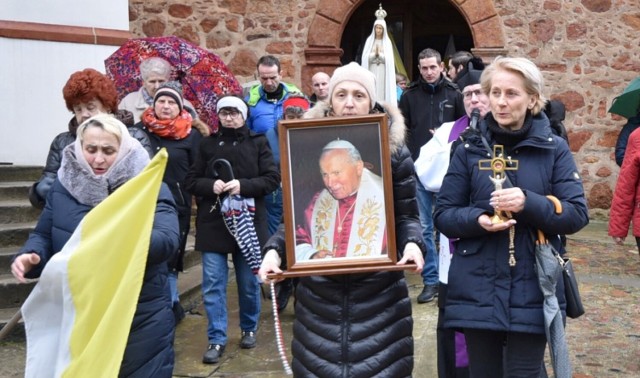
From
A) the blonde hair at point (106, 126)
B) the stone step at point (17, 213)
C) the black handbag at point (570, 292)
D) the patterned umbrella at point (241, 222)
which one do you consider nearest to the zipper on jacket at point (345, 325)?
the black handbag at point (570, 292)

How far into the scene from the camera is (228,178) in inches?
231

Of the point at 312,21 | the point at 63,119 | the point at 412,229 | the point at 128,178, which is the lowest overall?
the point at 412,229

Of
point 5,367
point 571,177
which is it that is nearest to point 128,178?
point 571,177

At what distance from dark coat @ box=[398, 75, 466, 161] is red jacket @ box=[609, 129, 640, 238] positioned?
75.0 inches

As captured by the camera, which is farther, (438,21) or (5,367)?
(438,21)

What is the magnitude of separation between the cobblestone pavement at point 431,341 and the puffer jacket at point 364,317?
1850 millimetres

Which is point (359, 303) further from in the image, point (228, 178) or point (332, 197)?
point (228, 178)

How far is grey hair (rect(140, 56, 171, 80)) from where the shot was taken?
6613 mm

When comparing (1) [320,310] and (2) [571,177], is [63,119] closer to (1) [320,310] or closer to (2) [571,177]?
(1) [320,310]

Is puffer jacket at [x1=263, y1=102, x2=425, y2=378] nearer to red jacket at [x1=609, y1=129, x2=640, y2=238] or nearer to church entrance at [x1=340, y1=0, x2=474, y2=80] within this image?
red jacket at [x1=609, y1=129, x2=640, y2=238]

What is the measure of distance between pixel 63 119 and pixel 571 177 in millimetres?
5861

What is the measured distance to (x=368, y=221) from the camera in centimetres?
350

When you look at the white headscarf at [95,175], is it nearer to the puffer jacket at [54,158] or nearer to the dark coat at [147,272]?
the dark coat at [147,272]

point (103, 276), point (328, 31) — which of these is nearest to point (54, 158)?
point (103, 276)
